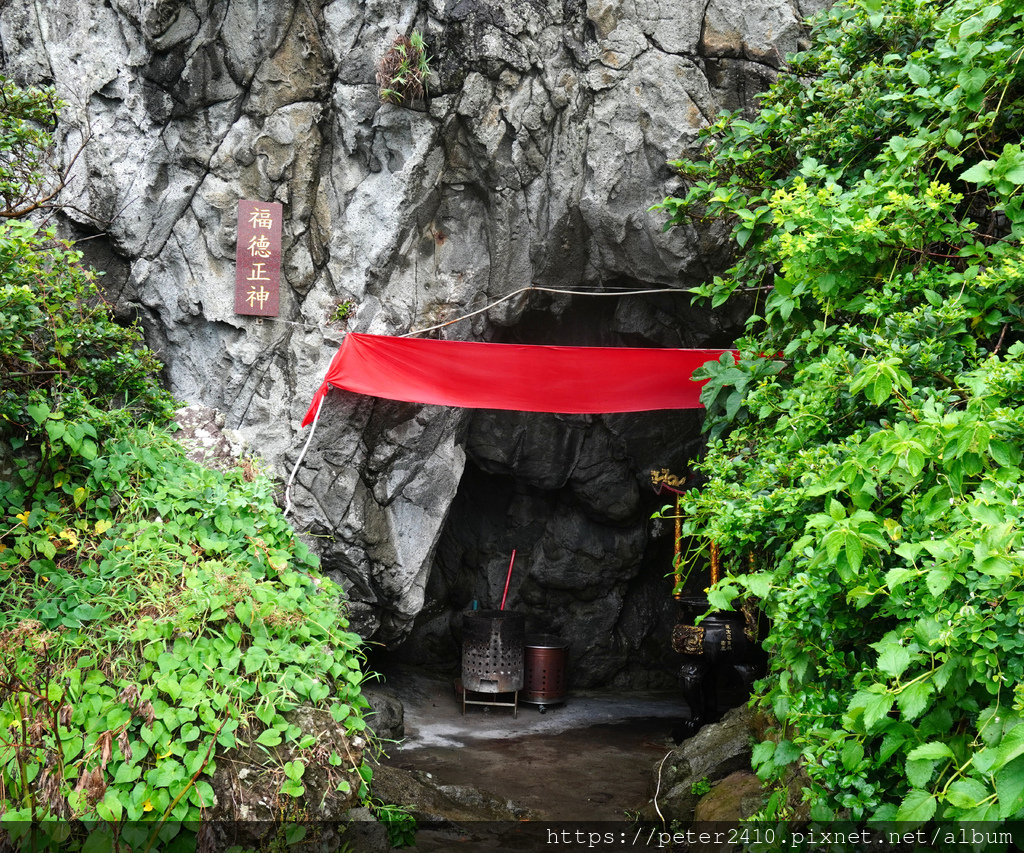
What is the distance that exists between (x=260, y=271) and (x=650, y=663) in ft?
20.4

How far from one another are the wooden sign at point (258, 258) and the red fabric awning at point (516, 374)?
998 millimetres

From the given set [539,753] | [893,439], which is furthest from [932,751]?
[539,753]

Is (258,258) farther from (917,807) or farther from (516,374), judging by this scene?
(917,807)

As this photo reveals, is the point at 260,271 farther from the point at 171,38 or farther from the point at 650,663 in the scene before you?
the point at 650,663

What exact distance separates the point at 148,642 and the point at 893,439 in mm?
3388

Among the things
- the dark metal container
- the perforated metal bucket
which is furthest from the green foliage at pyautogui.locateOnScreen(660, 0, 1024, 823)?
the dark metal container

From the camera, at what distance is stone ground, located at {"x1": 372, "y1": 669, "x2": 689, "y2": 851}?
559 cm

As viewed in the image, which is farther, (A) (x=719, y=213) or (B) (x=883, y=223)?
(A) (x=719, y=213)

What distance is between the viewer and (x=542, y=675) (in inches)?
324

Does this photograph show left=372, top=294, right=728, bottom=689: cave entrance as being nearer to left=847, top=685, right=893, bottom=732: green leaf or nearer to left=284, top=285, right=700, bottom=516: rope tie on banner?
left=284, top=285, right=700, bottom=516: rope tie on banner

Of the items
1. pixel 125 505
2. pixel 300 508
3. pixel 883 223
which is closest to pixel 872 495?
pixel 883 223

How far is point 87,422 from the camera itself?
4547mm

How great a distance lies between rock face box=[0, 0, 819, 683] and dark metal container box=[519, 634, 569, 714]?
2.00 metres

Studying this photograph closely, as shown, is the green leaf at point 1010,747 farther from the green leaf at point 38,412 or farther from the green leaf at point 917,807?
the green leaf at point 38,412
